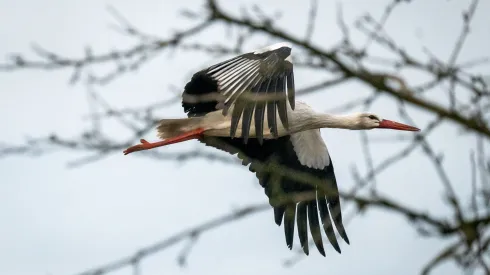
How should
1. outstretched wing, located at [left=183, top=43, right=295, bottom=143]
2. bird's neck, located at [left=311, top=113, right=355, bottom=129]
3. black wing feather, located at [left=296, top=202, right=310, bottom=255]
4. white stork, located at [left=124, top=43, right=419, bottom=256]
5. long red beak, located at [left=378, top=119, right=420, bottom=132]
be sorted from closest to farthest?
1. outstretched wing, located at [left=183, top=43, right=295, bottom=143]
2. white stork, located at [left=124, top=43, right=419, bottom=256]
3. bird's neck, located at [left=311, top=113, right=355, bottom=129]
4. black wing feather, located at [left=296, top=202, right=310, bottom=255]
5. long red beak, located at [left=378, top=119, right=420, bottom=132]

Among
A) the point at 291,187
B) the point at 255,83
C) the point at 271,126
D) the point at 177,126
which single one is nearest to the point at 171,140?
the point at 177,126

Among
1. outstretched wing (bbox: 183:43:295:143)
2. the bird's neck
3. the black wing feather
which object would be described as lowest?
the black wing feather

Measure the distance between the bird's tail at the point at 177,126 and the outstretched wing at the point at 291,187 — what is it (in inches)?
6.9

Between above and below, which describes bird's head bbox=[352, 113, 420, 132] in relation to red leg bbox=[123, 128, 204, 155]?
below

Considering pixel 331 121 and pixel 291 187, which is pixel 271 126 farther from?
pixel 291 187

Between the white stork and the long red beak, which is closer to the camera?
the white stork

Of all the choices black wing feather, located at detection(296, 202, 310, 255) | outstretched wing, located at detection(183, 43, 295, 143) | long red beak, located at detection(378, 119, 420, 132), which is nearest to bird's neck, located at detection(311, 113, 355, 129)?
long red beak, located at detection(378, 119, 420, 132)

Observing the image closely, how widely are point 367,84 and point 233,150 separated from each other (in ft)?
21.2

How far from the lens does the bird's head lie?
372 inches

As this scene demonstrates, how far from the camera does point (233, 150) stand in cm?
938

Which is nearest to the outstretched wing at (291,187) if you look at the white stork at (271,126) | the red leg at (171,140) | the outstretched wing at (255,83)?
the white stork at (271,126)

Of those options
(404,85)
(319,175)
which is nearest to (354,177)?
(404,85)

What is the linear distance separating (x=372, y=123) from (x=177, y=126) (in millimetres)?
1970

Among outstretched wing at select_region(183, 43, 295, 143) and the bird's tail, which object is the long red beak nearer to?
the bird's tail
